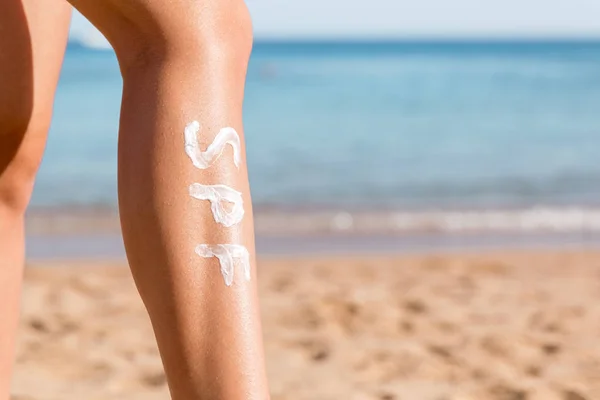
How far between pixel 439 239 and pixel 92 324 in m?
3.20

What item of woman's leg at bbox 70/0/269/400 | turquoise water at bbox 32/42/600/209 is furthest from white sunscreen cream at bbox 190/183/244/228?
turquoise water at bbox 32/42/600/209

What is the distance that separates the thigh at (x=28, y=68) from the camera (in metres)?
1.20

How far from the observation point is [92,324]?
3.25m

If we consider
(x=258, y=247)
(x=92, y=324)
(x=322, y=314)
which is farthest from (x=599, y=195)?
(x=92, y=324)

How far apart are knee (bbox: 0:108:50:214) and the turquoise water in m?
0.37

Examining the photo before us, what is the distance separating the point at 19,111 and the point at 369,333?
1.99 metres

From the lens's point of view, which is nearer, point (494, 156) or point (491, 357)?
point (491, 357)

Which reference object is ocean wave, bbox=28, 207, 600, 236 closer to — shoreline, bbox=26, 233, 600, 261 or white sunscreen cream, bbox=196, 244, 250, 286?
shoreline, bbox=26, 233, 600, 261

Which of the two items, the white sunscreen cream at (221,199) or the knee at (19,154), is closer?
the white sunscreen cream at (221,199)

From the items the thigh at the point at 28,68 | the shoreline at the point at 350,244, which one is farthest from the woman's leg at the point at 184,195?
the shoreline at the point at 350,244

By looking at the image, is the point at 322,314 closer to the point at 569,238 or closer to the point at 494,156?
the point at 569,238

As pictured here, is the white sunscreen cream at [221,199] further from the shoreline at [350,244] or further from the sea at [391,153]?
the shoreline at [350,244]

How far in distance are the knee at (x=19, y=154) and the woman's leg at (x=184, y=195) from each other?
0.39 meters

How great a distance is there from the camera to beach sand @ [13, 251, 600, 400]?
92.3 inches
